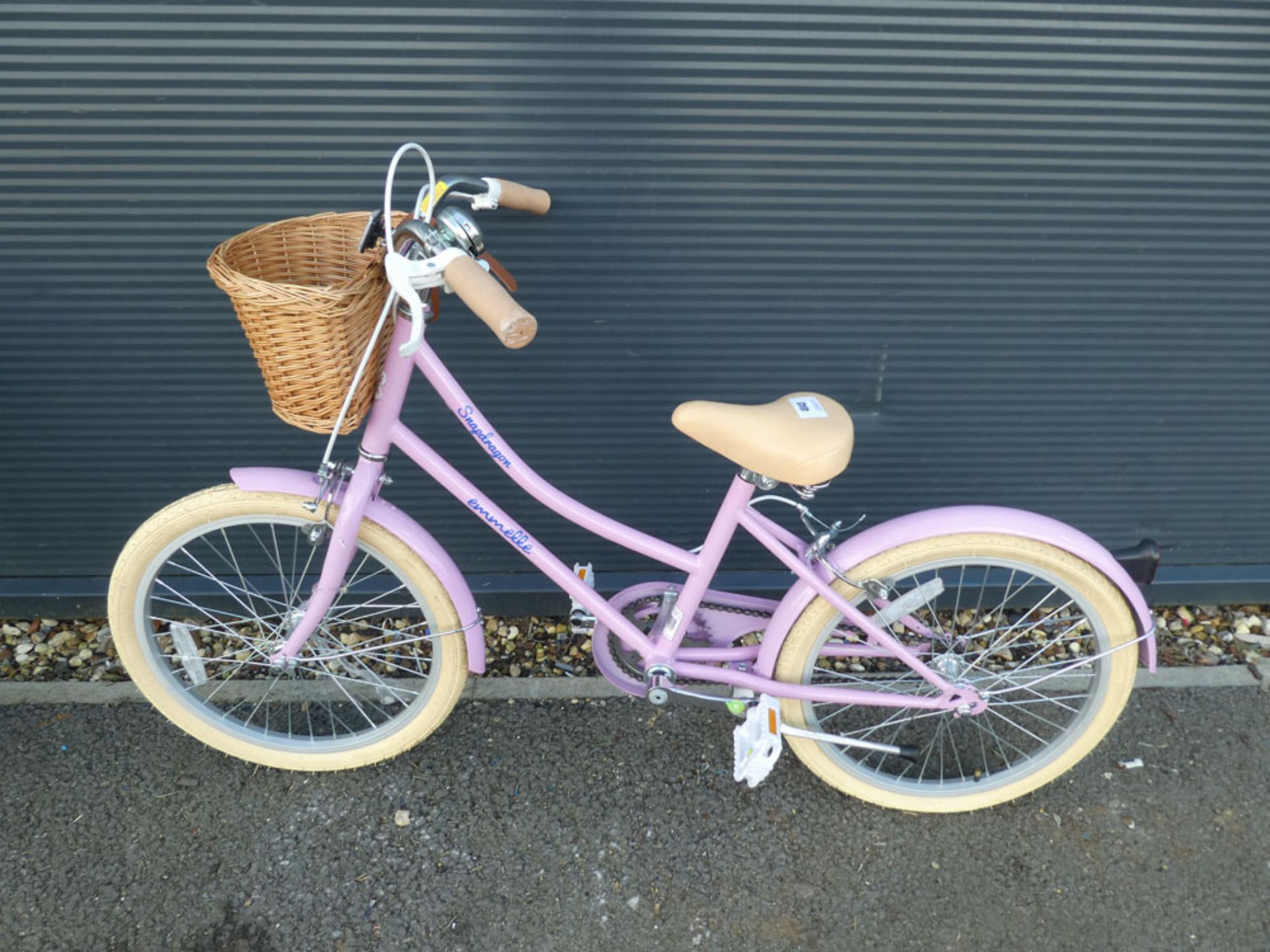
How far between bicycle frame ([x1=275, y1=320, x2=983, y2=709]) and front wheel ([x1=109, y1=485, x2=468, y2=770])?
132 millimetres

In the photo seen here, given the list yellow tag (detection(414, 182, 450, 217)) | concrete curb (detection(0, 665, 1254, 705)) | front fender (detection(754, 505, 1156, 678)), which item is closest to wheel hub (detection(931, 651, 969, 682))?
front fender (detection(754, 505, 1156, 678))

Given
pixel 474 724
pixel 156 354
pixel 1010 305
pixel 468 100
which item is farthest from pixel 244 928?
pixel 1010 305

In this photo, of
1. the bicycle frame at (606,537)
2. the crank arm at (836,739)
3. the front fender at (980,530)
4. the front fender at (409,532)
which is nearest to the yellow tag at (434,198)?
the bicycle frame at (606,537)

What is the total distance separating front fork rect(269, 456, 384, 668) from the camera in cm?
230

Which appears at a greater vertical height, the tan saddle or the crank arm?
the tan saddle

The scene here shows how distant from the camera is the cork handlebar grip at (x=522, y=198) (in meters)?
2.20

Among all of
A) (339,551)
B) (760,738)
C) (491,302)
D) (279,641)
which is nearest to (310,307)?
(491,302)

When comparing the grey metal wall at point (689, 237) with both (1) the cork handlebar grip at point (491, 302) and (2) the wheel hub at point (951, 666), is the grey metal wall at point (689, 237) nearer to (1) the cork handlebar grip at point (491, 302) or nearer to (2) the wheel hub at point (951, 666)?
(2) the wheel hub at point (951, 666)

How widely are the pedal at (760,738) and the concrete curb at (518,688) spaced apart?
62 cm

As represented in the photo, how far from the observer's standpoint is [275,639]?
2.70 metres

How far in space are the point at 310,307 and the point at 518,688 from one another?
165 cm

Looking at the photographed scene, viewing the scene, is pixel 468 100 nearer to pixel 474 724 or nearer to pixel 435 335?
pixel 435 335

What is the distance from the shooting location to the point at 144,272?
2.75 metres

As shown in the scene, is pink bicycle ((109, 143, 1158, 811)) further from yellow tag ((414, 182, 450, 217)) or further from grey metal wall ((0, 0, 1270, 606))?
grey metal wall ((0, 0, 1270, 606))
